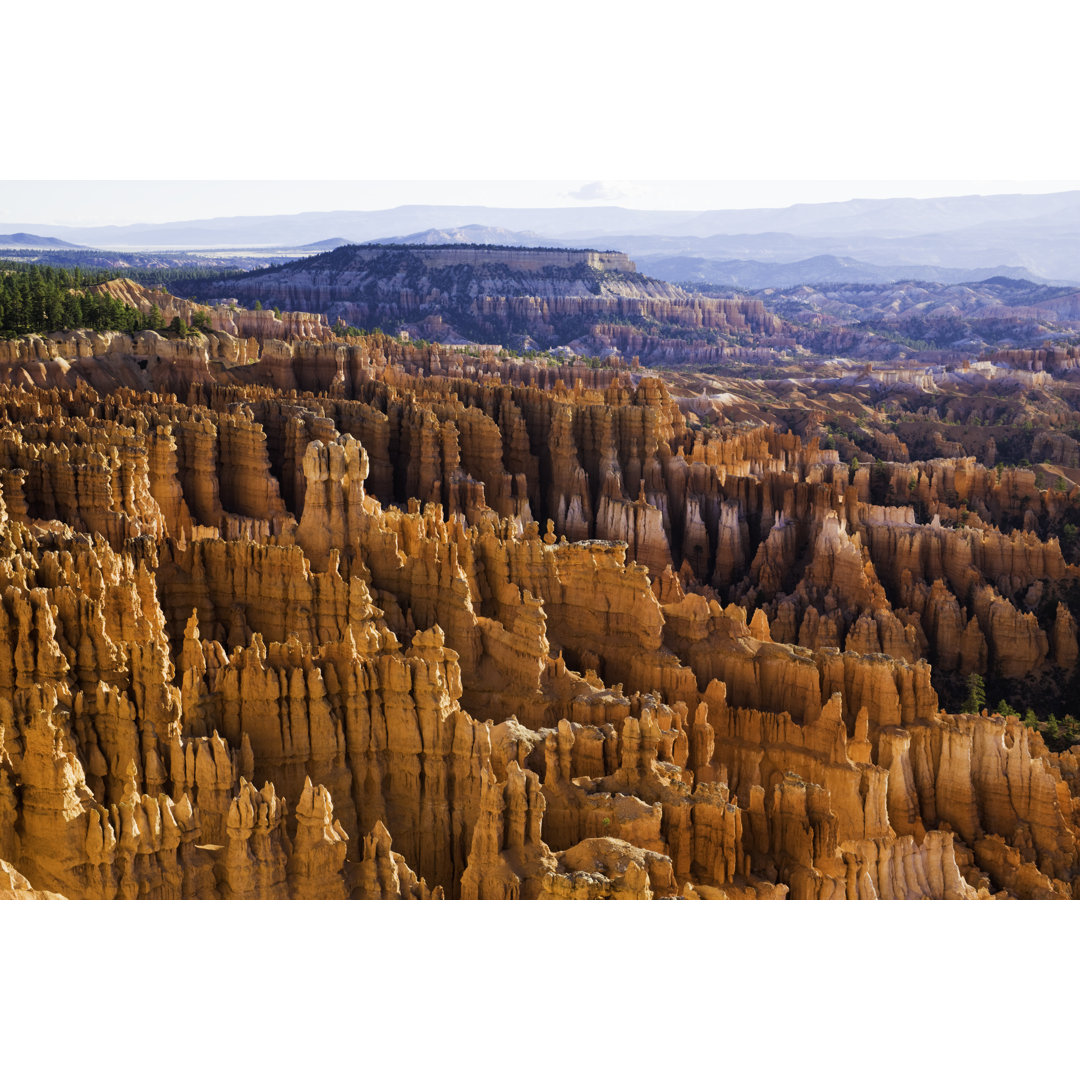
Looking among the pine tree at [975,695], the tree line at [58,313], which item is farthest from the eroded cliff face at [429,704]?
the tree line at [58,313]

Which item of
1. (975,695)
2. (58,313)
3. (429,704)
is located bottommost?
(975,695)

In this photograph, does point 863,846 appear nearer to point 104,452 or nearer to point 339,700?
point 339,700

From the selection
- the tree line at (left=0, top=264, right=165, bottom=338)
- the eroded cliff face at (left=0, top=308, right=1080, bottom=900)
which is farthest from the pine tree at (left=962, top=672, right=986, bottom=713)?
the tree line at (left=0, top=264, right=165, bottom=338)

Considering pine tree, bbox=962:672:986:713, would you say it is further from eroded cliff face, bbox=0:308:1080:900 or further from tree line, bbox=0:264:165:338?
tree line, bbox=0:264:165:338

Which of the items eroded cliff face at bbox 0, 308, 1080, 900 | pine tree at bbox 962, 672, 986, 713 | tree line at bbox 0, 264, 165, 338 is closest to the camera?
eroded cliff face at bbox 0, 308, 1080, 900

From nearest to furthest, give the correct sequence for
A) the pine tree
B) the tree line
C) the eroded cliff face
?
1. the eroded cliff face
2. the pine tree
3. the tree line

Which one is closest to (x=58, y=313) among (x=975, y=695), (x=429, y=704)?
(x=975, y=695)

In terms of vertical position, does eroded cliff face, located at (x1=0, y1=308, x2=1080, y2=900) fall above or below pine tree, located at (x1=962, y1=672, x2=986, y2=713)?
above

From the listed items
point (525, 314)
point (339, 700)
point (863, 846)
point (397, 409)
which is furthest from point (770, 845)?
point (525, 314)

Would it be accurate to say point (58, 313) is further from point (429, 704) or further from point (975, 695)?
point (429, 704)
